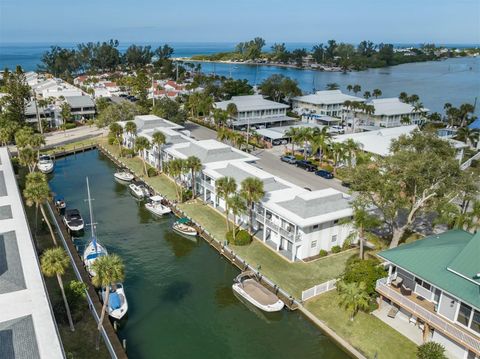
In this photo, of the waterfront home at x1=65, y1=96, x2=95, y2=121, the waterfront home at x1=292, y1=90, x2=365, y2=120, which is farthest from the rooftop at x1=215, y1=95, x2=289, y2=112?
the waterfront home at x1=65, y1=96, x2=95, y2=121

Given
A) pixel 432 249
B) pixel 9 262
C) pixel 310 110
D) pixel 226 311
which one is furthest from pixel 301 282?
pixel 310 110

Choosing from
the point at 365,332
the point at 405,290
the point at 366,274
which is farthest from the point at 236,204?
the point at 405,290

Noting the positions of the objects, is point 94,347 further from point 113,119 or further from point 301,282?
point 113,119

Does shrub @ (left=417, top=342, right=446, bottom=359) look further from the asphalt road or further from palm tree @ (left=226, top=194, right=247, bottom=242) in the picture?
the asphalt road

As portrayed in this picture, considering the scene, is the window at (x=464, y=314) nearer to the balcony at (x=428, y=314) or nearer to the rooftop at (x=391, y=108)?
the balcony at (x=428, y=314)

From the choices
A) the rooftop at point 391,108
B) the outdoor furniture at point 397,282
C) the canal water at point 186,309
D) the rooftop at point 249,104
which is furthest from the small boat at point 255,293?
the rooftop at point 391,108
